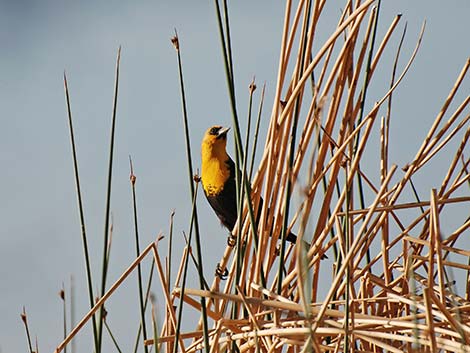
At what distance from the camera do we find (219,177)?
3971 mm

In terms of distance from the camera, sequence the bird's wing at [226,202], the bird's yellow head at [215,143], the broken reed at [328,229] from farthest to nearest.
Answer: the bird's yellow head at [215,143], the bird's wing at [226,202], the broken reed at [328,229]

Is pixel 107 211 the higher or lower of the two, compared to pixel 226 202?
lower

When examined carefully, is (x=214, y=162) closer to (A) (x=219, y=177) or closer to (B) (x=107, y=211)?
(A) (x=219, y=177)

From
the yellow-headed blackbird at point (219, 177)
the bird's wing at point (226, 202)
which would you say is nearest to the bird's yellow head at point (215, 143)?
the yellow-headed blackbird at point (219, 177)

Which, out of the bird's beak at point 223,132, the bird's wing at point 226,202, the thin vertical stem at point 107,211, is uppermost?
the bird's beak at point 223,132

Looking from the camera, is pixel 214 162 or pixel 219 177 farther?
pixel 214 162

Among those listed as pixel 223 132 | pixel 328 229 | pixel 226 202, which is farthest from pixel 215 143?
pixel 328 229

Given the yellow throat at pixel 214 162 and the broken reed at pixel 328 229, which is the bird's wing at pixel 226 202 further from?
the broken reed at pixel 328 229

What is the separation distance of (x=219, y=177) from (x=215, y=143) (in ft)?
0.97

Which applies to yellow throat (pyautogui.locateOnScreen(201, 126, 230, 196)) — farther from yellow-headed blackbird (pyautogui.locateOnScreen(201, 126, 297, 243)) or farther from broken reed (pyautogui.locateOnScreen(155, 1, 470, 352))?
broken reed (pyautogui.locateOnScreen(155, 1, 470, 352))

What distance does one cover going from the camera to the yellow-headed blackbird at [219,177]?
387 centimetres

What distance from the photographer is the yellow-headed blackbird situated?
12.7 ft

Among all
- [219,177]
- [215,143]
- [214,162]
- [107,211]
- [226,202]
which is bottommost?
[107,211]

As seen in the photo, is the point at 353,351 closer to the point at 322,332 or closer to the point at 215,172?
the point at 322,332
